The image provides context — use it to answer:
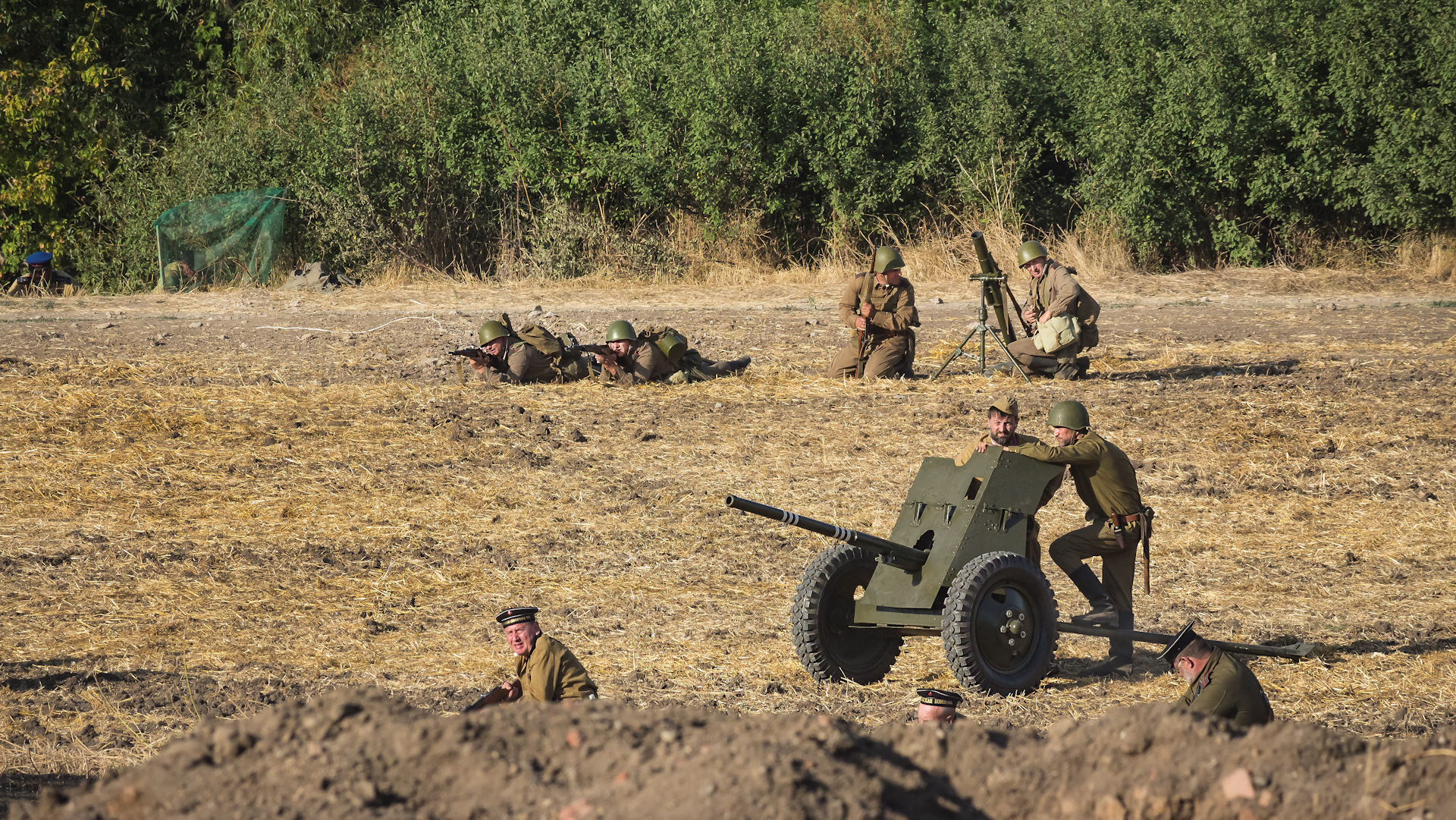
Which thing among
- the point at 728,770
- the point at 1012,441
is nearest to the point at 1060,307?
the point at 1012,441

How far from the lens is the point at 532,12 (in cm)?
2364

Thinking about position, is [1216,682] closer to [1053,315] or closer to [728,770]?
[728,770]

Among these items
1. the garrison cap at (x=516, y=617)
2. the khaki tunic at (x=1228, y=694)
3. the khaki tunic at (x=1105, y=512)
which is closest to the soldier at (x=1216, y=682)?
the khaki tunic at (x=1228, y=694)

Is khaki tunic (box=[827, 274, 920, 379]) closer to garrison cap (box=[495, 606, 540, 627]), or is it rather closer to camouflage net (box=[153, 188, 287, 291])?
garrison cap (box=[495, 606, 540, 627])

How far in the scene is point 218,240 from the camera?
21562mm

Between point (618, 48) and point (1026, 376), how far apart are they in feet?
39.5

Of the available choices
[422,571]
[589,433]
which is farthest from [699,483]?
[422,571]

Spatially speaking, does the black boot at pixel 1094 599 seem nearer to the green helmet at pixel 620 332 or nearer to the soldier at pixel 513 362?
the green helmet at pixel 620 332

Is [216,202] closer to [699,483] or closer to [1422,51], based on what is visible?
[699,483]

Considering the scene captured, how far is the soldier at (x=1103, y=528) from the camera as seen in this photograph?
23.4 ft

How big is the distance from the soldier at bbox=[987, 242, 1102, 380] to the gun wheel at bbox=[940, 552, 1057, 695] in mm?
6817

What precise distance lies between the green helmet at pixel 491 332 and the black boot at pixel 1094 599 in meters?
7.31

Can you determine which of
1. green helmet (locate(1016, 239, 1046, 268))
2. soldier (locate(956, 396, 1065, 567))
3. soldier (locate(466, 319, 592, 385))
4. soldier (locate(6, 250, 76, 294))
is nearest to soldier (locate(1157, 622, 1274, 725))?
soldier (locate(956, 396, 1065, 567))

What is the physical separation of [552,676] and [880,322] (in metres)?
8.30
